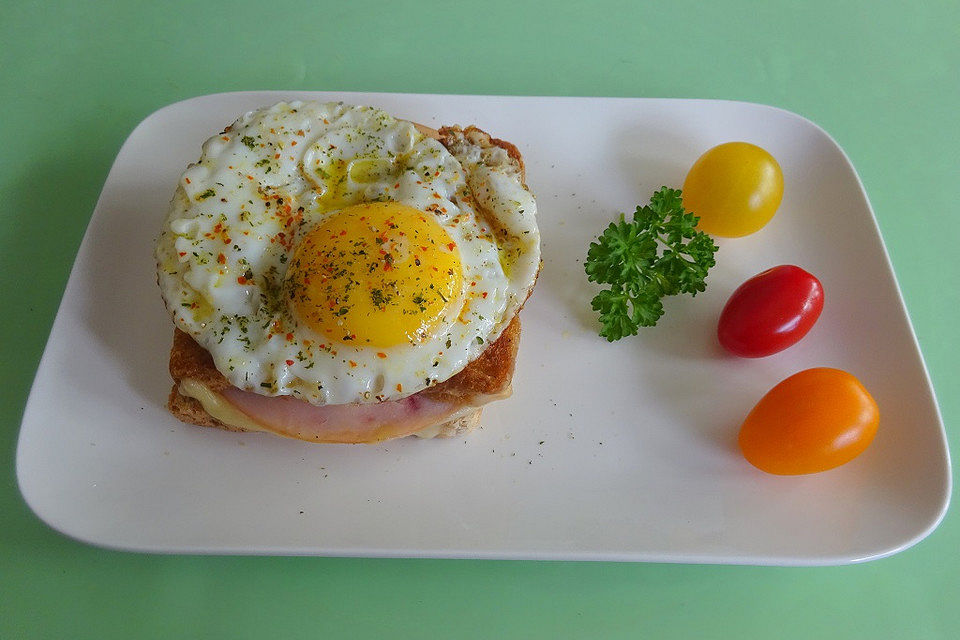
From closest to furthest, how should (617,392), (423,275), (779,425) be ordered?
(423,275)
(779,425)
(617,392)

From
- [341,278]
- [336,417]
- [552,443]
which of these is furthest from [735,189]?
[336,417]

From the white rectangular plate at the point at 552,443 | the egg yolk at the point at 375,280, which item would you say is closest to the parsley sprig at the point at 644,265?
the white rectangular plate at the point at 552,443

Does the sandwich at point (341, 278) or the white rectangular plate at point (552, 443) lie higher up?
the sandwich at point (341, 278)

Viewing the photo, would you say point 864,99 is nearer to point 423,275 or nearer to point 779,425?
point 779,425

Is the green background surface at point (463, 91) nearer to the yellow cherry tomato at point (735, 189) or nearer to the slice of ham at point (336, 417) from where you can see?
the slice of ham at point (336, 417)

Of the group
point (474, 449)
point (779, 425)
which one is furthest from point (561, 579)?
point (779, 425)

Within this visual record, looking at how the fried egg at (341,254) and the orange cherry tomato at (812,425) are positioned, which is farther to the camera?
the orange cherry tomato at (812,425)
